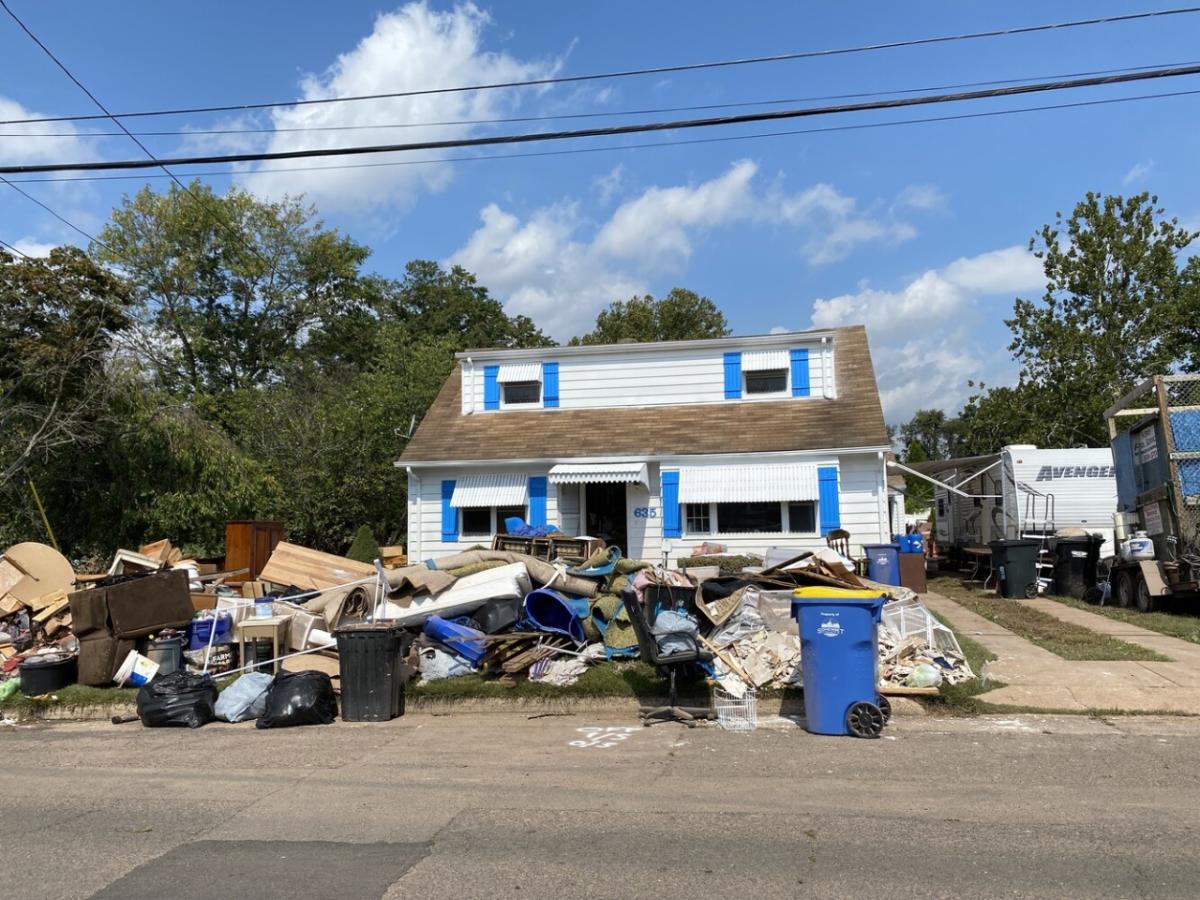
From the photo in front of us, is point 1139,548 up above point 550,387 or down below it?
below

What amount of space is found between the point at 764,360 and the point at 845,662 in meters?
12.7

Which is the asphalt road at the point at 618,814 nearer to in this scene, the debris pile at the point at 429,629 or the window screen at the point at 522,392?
the debris pile at the point at 429,629

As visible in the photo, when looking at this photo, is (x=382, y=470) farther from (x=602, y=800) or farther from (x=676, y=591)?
(x=602, y=800)

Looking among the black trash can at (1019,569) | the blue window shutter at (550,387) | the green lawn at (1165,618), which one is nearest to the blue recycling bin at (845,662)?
the green lawn at (1165,618)

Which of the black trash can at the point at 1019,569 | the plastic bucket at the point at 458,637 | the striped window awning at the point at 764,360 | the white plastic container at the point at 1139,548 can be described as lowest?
the plastic bucket at the point at 458,637

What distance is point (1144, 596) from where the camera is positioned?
15.3 metres

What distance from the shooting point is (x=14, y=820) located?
603 centimetres

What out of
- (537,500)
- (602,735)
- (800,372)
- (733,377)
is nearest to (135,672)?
(602,735)

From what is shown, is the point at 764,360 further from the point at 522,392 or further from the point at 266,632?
the point at 266,632

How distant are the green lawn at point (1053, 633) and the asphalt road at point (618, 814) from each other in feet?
9.67

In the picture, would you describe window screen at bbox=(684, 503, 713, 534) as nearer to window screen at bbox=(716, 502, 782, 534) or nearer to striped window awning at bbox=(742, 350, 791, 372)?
window screen at bbox=(716, 502, 782, 534)

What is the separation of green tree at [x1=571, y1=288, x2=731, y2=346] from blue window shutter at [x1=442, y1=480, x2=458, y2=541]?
27417 mm

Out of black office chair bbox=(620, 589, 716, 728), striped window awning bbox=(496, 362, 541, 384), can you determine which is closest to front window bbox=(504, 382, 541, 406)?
striped window awning bbox=(496, 362, 541, 384)

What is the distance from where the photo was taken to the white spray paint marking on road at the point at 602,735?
785 cm
